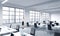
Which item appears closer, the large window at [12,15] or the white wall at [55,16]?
the large window at [12,15]

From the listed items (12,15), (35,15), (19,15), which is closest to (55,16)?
(35,15)

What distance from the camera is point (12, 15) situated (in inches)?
424

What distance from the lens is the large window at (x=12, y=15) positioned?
10078 mm

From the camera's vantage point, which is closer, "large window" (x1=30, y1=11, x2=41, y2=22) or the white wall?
"large window" (x1=30, y1=11, x2=41, y2=22)

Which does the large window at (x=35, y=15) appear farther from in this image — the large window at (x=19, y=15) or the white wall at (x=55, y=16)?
the white wall at (x=55, y=16)

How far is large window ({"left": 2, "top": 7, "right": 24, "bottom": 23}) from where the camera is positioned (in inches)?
397

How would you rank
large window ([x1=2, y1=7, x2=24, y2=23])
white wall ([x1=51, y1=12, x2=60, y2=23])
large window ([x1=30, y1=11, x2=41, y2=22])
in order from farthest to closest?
white wall ([x1=51, y1=12, x2=60, y2=23]) → large window ([x1=30, y1=11, x2=41, y2=22]) → large window ([x1=2, y1=7, x2=24, y2=23])

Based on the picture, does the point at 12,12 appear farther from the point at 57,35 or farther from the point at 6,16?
the point at 57,35

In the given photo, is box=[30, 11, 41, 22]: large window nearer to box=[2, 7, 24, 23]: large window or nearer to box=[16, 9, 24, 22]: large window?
box=[16, 9, 24, 22]: large window

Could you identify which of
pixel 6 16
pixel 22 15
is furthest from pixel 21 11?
pixel 6 16

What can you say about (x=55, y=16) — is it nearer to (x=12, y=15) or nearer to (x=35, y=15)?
(x=35, y=15)

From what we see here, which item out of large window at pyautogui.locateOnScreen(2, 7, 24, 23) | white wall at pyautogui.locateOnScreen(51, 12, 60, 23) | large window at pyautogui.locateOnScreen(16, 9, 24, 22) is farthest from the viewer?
white wall at pyautogui.locateOnScreen(51, 12, 60, 23)

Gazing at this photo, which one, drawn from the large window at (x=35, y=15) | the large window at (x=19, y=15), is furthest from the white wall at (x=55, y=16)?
the large window at (x=19, y=15)

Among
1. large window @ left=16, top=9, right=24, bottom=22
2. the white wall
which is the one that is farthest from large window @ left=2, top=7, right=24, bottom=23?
the white wall
